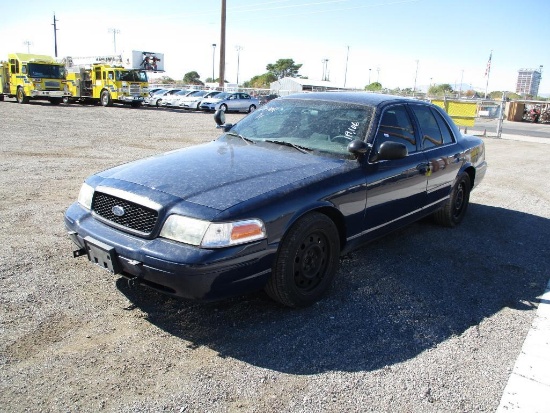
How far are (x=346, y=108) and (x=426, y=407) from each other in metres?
2.72

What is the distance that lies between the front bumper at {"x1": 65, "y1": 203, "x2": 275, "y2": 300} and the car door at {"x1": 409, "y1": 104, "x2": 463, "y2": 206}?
2.57 metres

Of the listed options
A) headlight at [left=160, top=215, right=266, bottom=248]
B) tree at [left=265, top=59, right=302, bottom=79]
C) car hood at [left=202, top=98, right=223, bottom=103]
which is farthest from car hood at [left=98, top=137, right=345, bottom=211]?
tree at [left=265, top=59, right=302, bottom=79]

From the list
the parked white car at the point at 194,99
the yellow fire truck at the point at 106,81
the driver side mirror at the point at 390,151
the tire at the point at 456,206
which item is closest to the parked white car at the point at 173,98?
the parked white car at the point at 194,99

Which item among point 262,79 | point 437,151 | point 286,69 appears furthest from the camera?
point 286,69

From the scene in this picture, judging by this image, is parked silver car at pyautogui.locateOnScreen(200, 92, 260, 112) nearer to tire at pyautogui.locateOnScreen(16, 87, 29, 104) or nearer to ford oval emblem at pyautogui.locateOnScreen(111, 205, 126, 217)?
tire at pyautogui.locateOnScreen(16, 87, 29, 104)

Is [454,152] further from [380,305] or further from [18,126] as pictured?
[18,126]

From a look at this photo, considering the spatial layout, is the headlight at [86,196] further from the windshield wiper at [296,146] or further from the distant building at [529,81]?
the distant building at [529,81]

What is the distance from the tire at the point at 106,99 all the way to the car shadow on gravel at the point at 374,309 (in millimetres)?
25160

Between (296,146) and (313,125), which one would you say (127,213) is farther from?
(313,125)

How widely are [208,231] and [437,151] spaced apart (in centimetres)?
317

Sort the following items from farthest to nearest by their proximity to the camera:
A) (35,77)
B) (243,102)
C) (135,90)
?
(243,102) < (135,90) < (35,77)

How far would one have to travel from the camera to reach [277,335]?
310 centimetres

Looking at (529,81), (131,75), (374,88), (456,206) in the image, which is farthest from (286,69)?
(456,206)

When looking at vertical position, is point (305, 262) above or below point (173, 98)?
below
